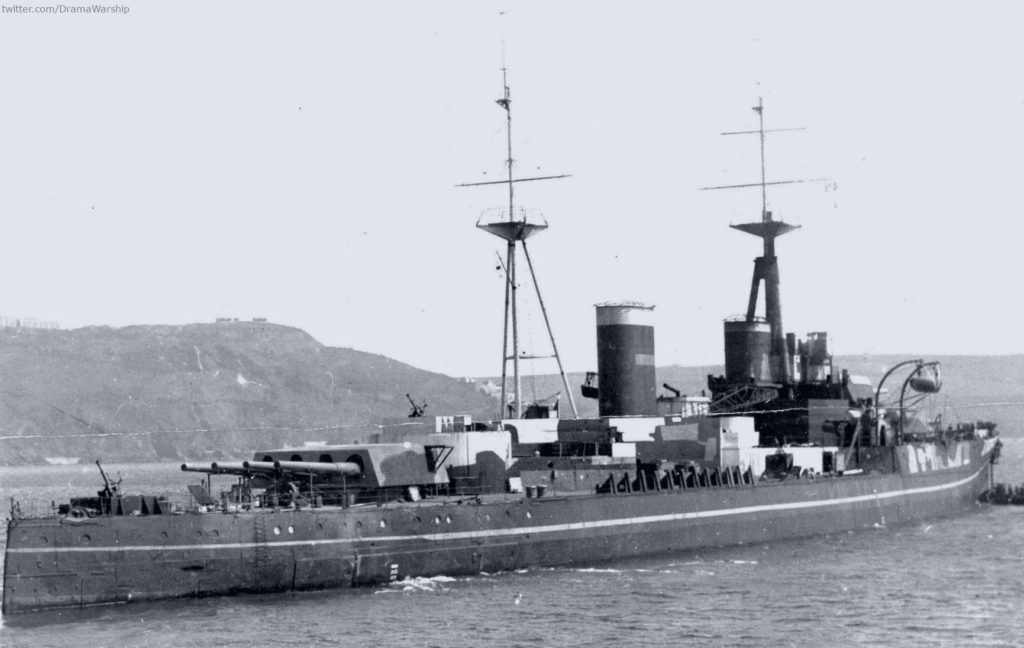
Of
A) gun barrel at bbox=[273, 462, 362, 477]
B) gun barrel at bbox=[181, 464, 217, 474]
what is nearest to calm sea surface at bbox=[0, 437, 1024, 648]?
gun barrel at bbox=[181, 464, 217, 474]

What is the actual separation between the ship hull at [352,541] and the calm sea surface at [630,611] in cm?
50

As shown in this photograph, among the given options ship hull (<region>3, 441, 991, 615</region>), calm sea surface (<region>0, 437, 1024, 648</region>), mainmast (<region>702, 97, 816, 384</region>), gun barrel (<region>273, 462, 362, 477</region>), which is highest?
mainmast (<region>702, 97, 816, 384</region>)

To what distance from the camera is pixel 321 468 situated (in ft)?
108

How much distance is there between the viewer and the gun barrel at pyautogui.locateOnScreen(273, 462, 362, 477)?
32.4 meters

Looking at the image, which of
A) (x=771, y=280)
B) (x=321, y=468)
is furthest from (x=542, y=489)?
(x=771, y=280)

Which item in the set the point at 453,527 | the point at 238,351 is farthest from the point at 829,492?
the point at 238,351

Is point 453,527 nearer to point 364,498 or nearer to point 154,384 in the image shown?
point 364,498

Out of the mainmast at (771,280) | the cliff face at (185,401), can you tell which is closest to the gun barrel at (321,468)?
the mainmast at (771,280)

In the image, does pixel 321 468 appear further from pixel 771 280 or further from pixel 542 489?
pixel 771 280

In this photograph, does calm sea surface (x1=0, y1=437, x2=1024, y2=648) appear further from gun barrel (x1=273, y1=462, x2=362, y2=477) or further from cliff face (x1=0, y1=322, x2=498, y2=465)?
cliff face (x1=0, y1=322, x2=498, y2=465)

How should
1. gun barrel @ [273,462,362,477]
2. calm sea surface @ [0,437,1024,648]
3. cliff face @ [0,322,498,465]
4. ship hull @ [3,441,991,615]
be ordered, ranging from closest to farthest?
calm sea surface @ [0,437,1024,648]
ship hull @ [3,441,991,615]
gun barrel @ [273,462,362,477]
cliff face @ [0,322,498,465]

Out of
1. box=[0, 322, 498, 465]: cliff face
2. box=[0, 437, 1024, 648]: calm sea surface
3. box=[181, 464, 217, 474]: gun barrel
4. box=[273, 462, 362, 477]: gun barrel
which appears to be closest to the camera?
box=[0, 437, 1024, 648]: calm sea surface

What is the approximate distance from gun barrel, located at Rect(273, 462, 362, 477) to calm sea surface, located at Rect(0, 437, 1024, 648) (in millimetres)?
3614

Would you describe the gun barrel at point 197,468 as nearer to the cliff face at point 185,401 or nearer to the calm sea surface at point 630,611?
the calm sea surface at point 630,611
